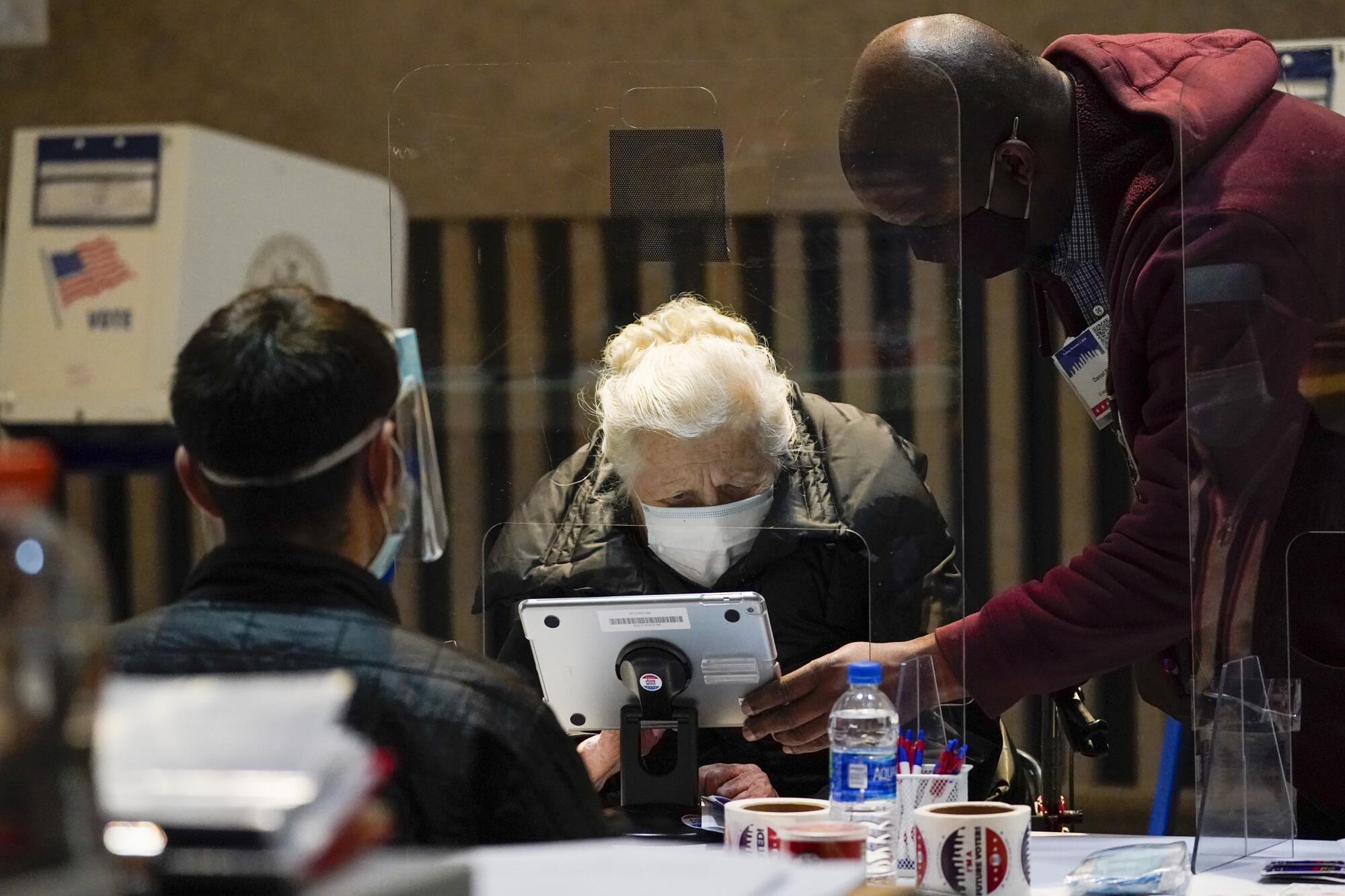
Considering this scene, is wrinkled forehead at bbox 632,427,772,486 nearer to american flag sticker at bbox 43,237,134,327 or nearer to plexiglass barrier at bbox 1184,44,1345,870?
plexiglass barrier at bbox 1184,44,1345,870

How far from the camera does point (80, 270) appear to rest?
334 cm

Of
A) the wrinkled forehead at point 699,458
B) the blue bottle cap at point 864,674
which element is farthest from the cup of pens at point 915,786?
the wrinkled forehead at point 699,458

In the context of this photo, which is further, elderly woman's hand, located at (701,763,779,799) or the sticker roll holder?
elderly woman's hand, located at (701,763,779,799)

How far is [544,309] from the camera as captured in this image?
2029 mm

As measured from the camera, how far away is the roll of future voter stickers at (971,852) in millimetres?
1511

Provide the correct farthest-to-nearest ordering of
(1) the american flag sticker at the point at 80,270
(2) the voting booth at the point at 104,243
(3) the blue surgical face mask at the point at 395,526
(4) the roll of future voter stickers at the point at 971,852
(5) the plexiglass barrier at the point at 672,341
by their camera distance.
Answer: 1. (1) the american flag sticker at the point at 80,270
2. (2) the voting booth at the point at 104,243
3. (5) the plexiglass barrier at the point at 672,341
4. (4) the roll of future voter stickers at the point at 971,852
5. (3) the blue surgical face mask at the point at 395,526

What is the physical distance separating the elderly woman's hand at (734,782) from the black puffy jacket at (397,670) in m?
0.73

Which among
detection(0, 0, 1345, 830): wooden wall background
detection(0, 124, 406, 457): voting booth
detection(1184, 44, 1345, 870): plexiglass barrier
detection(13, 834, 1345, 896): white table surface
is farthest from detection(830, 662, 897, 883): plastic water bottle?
detection(0, 124, 406, 457): voting booth

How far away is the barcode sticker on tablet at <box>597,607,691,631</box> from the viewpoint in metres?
1.86

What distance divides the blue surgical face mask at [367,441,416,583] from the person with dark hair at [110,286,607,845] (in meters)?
0.01

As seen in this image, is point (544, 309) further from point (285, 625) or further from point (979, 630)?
point (285, 625)

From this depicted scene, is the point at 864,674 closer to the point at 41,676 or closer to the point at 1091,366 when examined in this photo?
the point at 1091,366

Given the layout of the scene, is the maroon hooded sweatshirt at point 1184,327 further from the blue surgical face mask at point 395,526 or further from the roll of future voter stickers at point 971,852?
the blue surgical face mask at point 395,526

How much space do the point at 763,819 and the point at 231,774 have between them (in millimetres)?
756
